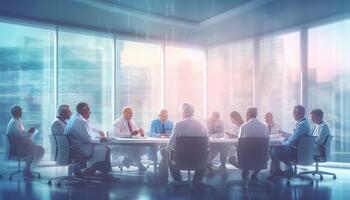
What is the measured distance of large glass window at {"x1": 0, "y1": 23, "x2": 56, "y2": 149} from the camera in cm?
849

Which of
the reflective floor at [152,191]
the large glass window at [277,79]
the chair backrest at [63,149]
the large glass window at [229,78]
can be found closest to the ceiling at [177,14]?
the large glass window at [277,79]

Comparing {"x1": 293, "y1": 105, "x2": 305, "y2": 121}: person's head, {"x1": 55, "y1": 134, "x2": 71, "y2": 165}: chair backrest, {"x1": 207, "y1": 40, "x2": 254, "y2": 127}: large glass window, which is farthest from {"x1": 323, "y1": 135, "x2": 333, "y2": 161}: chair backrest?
{"x1": 55, "y1": 134, "x2": 71, "y2": 165}: chair backrest

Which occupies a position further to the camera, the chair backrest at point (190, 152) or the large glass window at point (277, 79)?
the large glass window at point (277, 79)

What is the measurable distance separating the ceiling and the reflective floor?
11.4 ft

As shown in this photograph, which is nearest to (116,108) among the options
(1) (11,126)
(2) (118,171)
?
(2) (118,171)

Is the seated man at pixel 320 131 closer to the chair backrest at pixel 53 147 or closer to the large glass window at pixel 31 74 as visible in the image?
the chair backrest at pixel 53 147

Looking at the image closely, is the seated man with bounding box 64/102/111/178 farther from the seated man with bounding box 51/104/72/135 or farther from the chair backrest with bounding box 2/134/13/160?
the chair backrest with bounding box 2/134/13/160

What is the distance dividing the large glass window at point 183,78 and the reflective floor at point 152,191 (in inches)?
174

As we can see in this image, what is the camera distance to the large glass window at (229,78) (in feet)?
34.5

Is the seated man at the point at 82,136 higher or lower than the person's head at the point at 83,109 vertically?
lower

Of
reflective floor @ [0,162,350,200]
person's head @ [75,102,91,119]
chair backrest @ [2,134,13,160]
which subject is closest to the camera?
reflective floor @ [0,162,350,200]

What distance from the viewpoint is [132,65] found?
33.4 ft

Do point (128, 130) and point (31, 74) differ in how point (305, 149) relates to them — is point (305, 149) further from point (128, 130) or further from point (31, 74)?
point (31, 74)

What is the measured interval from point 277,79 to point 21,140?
6506mm
